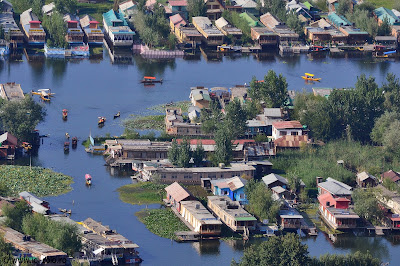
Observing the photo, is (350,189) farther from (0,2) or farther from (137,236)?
(0,2)

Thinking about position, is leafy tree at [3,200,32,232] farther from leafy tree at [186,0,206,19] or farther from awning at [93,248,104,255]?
leafy tree at [186,0,206,19]

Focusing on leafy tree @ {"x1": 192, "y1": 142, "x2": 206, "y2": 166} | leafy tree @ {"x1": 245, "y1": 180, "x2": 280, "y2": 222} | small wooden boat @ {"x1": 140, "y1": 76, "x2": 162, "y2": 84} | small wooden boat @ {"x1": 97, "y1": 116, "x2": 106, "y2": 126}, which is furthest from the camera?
small wooden boat @ {"x1": 140, "y1": 76, "x2": 162, "y2": 84}

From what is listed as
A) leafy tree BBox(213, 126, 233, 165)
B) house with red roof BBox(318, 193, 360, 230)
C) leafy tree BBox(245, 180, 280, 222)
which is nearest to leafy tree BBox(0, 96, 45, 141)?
leafy tree BBox(213, 126, 233, 165)

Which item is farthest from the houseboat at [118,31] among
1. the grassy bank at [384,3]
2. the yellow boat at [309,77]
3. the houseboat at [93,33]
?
the grassy bank at [384,3]

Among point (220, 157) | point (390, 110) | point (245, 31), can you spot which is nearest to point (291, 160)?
point (220, 157)

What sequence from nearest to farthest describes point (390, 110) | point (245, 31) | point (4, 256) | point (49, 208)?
point (4, 256) < point (49, 208) < point (390, 110) < point (245, 31)

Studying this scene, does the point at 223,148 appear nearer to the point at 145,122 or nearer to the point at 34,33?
the point at 145,122

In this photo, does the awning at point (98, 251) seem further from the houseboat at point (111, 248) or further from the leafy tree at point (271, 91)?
the leafy tree at point (271, 91)
